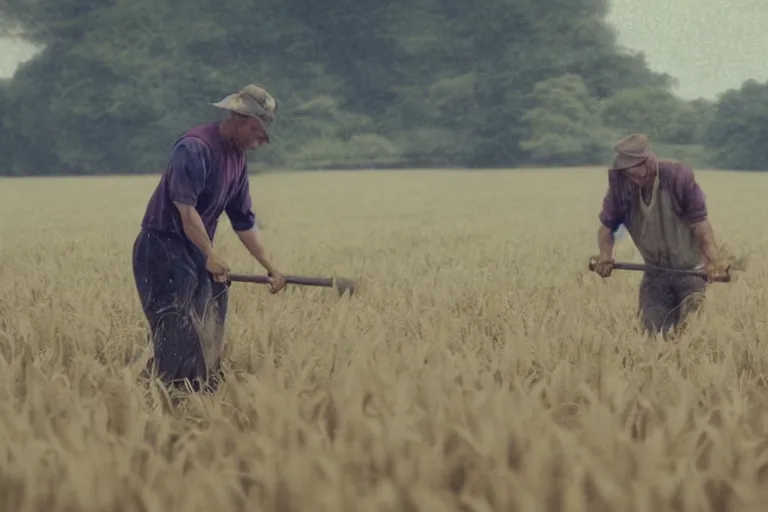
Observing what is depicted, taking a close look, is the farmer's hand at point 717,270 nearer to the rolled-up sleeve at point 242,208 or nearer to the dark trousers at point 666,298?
Result: the dark trousers at point 666,298

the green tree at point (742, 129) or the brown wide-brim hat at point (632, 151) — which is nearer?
the brown wide-brim hat at point (632, 151)

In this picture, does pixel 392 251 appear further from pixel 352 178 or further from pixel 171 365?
pixel 352 178

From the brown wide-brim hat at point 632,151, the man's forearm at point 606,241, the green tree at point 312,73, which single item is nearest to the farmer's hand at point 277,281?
the brown wide-brim hat at point 632,151

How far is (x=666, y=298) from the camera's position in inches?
242

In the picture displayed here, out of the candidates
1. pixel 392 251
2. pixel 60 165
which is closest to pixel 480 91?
pixel 60 165

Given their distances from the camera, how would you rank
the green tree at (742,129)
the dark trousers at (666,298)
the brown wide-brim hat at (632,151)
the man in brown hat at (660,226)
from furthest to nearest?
the green tree at (742,129)
the dark trousers at (666,298)
the man in brown hat at (660,226)
the brown wide-brim hat at (632,151)

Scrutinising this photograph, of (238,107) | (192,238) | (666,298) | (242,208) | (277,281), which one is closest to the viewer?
(238,107)

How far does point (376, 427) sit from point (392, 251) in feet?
31.7

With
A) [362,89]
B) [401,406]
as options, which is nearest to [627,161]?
[401,406]

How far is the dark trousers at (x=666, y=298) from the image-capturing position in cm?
606

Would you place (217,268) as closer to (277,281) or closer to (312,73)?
(277,281)

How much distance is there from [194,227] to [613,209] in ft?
7.44

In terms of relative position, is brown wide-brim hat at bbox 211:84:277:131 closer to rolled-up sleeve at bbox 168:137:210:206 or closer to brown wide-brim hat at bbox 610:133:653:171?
rolled-up sleeve at bbox 168:137:210:206

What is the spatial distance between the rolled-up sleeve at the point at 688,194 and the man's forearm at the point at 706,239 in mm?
32
